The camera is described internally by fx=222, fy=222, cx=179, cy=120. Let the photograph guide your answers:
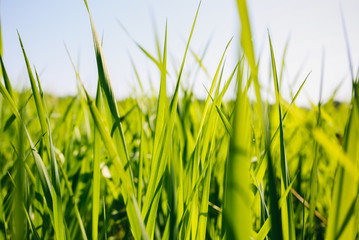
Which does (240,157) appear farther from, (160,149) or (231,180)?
(160,149)

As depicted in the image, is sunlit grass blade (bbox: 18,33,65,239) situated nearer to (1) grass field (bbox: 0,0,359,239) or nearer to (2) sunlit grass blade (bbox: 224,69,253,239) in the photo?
(1) grass field (bbox: 0,0,359,239)

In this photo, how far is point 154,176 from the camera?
11.6 inches

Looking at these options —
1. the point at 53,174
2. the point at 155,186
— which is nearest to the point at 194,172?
the point at 155,186

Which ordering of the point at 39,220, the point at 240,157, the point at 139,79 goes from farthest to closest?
the point at 139,79 < the point at 39,220 < the point at 240,157

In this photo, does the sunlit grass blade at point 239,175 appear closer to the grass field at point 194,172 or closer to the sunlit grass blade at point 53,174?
the grass field at point 194,172

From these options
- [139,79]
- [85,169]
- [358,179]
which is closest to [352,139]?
[358,179]

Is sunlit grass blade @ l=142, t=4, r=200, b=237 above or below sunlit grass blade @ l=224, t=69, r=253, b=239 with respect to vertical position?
below

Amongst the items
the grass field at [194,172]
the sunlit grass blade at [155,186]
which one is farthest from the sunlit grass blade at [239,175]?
the sunlit grass blade at [155,186]

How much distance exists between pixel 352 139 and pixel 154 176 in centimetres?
22

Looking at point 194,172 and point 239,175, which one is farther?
point 194,172

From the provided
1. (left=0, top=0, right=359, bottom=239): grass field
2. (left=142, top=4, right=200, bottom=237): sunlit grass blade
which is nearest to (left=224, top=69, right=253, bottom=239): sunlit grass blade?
(left=0, top=0, right=359, bottom=239): grass field

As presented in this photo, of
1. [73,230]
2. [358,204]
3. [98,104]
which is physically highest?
[98,104]

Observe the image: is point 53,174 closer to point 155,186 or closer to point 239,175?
point 155,186

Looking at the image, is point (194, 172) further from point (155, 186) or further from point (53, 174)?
point (53, 174)
